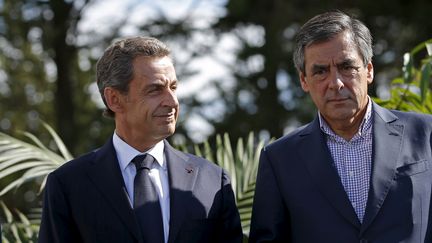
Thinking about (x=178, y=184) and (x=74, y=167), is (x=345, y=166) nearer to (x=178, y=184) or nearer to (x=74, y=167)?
(x=178, y=184)

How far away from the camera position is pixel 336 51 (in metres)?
3.34

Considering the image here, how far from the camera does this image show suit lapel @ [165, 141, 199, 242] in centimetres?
341

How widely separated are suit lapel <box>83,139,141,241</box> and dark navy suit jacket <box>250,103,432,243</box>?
0.53 meters

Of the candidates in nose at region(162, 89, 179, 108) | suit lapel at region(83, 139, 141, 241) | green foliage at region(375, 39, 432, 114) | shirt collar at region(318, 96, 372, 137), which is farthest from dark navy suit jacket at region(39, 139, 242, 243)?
green foliage at region(375, 39, 432, 114)

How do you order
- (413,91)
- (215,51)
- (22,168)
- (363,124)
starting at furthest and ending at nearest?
(215,51) → (413,91) → (22,168) → (363,124)

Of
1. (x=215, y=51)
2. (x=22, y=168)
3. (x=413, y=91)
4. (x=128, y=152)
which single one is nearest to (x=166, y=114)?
(x=128, y=152)

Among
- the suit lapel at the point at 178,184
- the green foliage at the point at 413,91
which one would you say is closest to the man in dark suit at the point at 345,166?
the suit lapel at the point at 178,184

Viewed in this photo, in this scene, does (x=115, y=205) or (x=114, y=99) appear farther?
(x=114, y=99)

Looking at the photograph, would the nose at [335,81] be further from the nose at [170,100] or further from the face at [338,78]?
the nose at [170,100]

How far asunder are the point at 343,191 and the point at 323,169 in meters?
0.13

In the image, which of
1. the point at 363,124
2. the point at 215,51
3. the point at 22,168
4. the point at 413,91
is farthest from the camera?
the point at 215,51

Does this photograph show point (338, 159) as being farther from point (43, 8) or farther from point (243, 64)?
point (43, 8)

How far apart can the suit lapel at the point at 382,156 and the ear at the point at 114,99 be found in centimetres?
109

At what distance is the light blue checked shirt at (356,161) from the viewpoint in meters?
3.36
